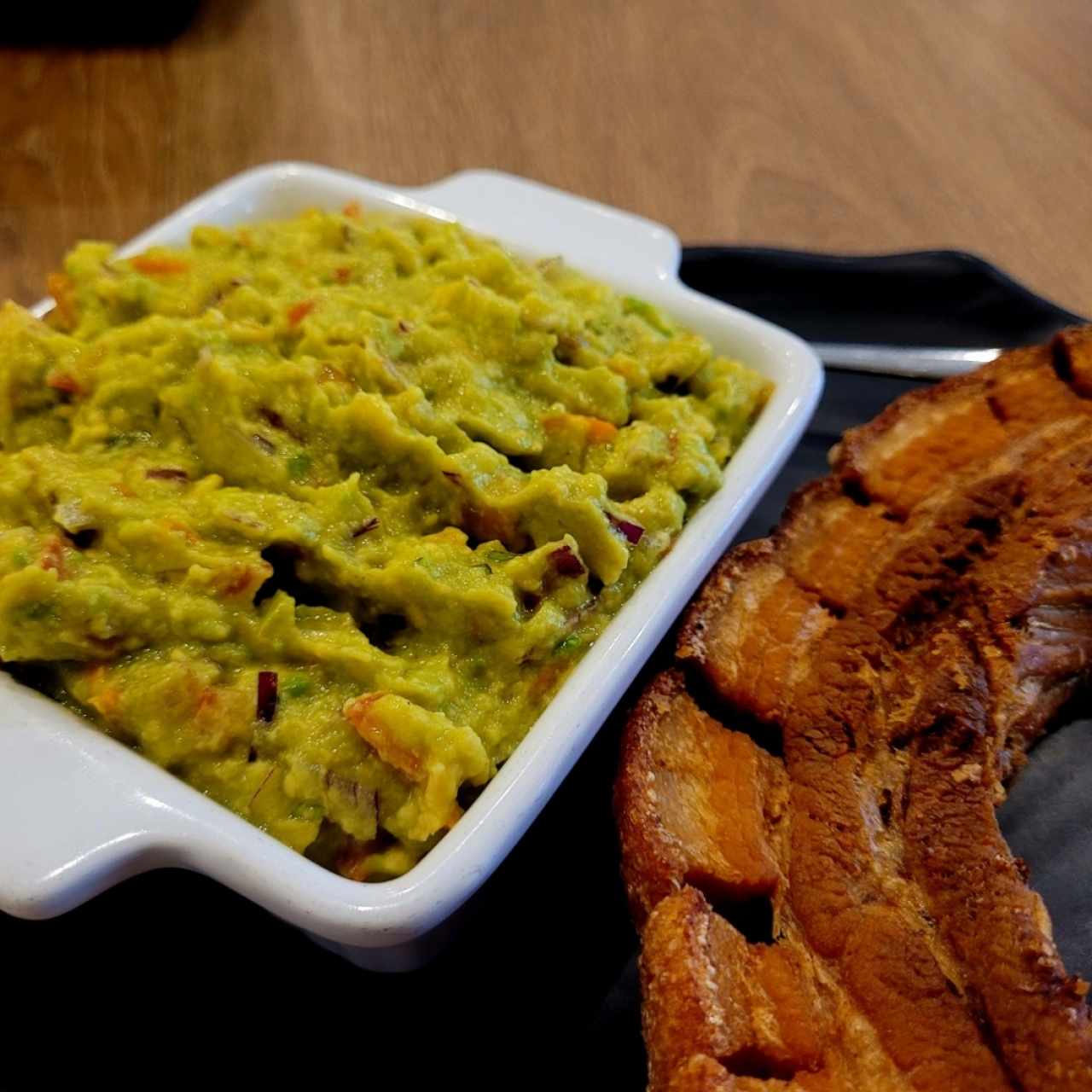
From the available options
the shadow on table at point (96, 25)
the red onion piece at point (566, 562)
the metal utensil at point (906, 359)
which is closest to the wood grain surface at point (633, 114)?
the shadow on table at point (96, 25)

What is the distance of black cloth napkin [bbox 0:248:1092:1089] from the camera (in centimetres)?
147

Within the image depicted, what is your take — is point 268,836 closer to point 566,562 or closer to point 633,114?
point 566,562

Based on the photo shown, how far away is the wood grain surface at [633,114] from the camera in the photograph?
3.17 m

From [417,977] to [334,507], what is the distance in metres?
0.71

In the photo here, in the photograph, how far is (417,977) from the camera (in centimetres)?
155

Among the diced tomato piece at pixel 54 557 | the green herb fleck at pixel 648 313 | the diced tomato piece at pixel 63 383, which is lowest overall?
the diced tomato piece at pixel 54 557

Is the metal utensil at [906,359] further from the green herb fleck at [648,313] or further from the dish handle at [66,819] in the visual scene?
the dish handle at [66,819]

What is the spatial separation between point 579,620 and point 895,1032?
0.67 m

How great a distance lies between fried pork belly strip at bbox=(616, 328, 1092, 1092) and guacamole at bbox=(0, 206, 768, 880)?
222mm

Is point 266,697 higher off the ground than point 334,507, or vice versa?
point 334,507

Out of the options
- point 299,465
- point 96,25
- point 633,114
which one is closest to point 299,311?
point 299,465

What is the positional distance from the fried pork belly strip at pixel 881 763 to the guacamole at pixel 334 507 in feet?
0.73

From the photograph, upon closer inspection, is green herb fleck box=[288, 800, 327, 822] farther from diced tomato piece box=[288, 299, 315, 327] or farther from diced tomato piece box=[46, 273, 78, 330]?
diced tomato piece box=[46, 273, 78, 330]

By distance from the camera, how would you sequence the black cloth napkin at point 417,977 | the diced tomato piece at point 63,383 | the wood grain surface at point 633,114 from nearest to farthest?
the black cloth napkin at point 417,977, the diced tomato piece at point 63,383, the wood grain surface at point 633,114
